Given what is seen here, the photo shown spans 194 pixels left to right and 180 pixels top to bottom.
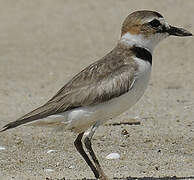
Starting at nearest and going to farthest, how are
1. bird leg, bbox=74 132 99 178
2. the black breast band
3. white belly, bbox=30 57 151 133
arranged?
white belly, bbox=30 57 151 133
the black breast band
bird leg, bbox=74 132 99 178

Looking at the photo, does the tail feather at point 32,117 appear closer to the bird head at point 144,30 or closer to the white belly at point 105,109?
the white belly at point 105,109

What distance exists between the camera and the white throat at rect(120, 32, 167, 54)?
705 cm

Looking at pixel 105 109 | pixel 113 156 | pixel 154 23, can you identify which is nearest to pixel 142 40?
pixel 154 23

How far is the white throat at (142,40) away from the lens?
7055 millimetres

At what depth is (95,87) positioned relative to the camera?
6824 millimetres

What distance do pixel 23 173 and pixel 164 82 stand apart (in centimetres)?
567

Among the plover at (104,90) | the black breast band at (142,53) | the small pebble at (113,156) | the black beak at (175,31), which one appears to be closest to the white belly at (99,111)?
the plover at (104,90)

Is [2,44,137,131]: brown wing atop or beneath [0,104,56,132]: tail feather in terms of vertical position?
atop

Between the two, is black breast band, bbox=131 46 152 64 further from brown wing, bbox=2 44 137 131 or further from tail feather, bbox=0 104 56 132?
tail feather, bbox=0 104 56 132

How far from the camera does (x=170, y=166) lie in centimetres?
741

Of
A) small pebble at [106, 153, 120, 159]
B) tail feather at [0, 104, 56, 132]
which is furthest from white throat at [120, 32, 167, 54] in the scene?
small pebble at [106, 153, 120, 159]

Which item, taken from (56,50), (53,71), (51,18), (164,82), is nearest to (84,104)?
(164,82)

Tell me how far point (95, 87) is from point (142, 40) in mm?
726

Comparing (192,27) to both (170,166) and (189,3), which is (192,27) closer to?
(189,3)
